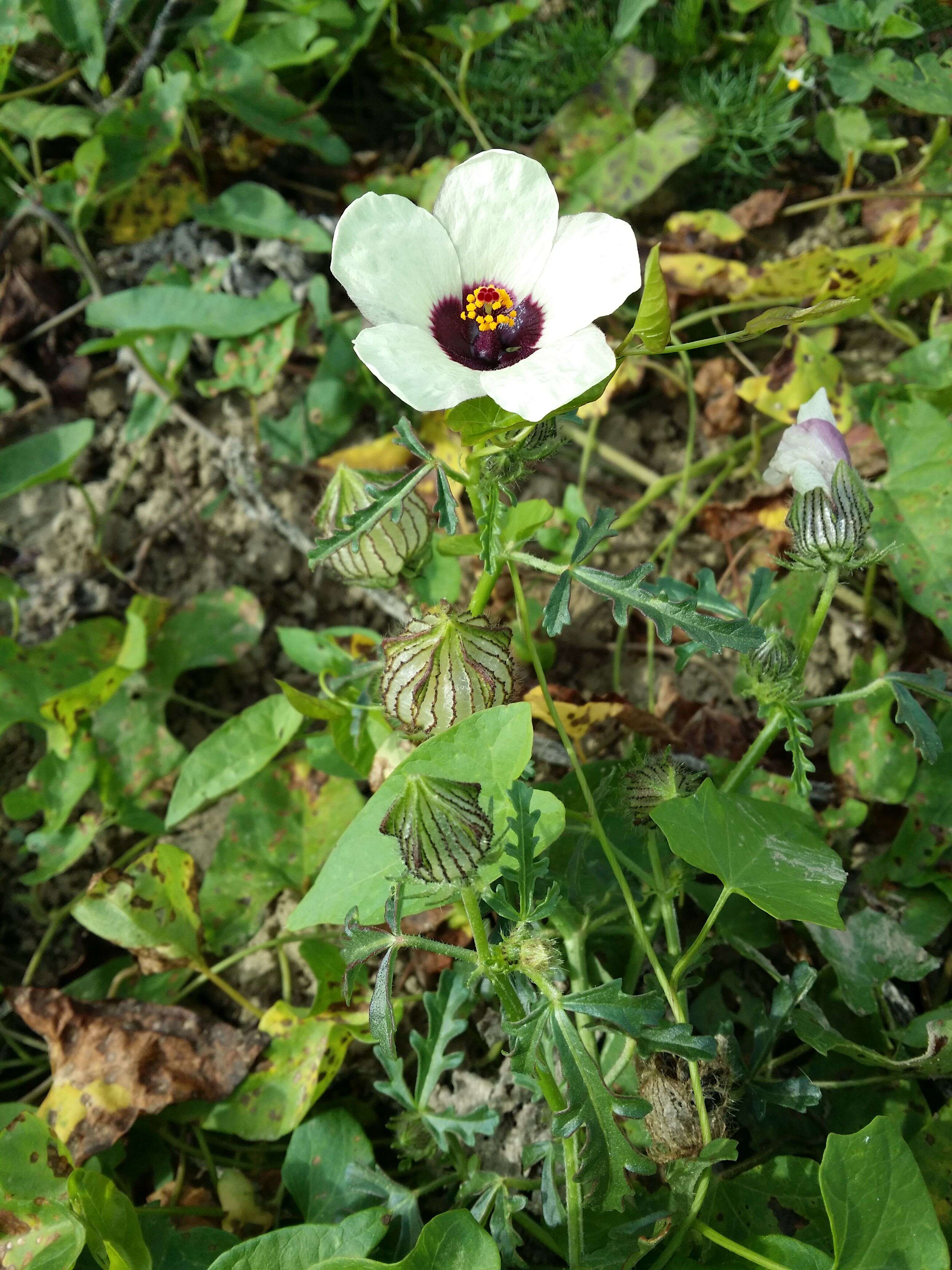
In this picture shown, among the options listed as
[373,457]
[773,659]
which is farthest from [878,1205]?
[373,457]

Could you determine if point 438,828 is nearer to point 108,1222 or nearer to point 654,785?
point 654,785

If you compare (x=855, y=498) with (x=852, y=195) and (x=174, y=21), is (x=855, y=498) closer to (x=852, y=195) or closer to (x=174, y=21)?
(x=852, y=195)

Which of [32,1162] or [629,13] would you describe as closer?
[32,1162]

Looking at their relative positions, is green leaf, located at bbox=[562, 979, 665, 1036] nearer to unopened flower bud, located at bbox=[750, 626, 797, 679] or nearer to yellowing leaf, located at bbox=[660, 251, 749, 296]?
unopened flower bud, located at bbox=[750, 626, 797, 679]

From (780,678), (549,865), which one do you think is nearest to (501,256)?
(780,678)

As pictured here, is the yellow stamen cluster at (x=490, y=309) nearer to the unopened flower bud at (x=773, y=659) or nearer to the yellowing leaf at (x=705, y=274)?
the unopened flower bud at (x=773, y=659)

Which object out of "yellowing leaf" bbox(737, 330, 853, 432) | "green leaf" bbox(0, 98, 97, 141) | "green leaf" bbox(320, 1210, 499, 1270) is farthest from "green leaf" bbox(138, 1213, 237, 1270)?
"green leaf" bbox(0, 98, 97, 141)

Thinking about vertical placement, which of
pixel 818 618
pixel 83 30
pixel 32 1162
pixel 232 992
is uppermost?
pixel 83 30

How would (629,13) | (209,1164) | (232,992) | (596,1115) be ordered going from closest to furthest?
(596,1115), (209,1164), (232,992), (629,13)
